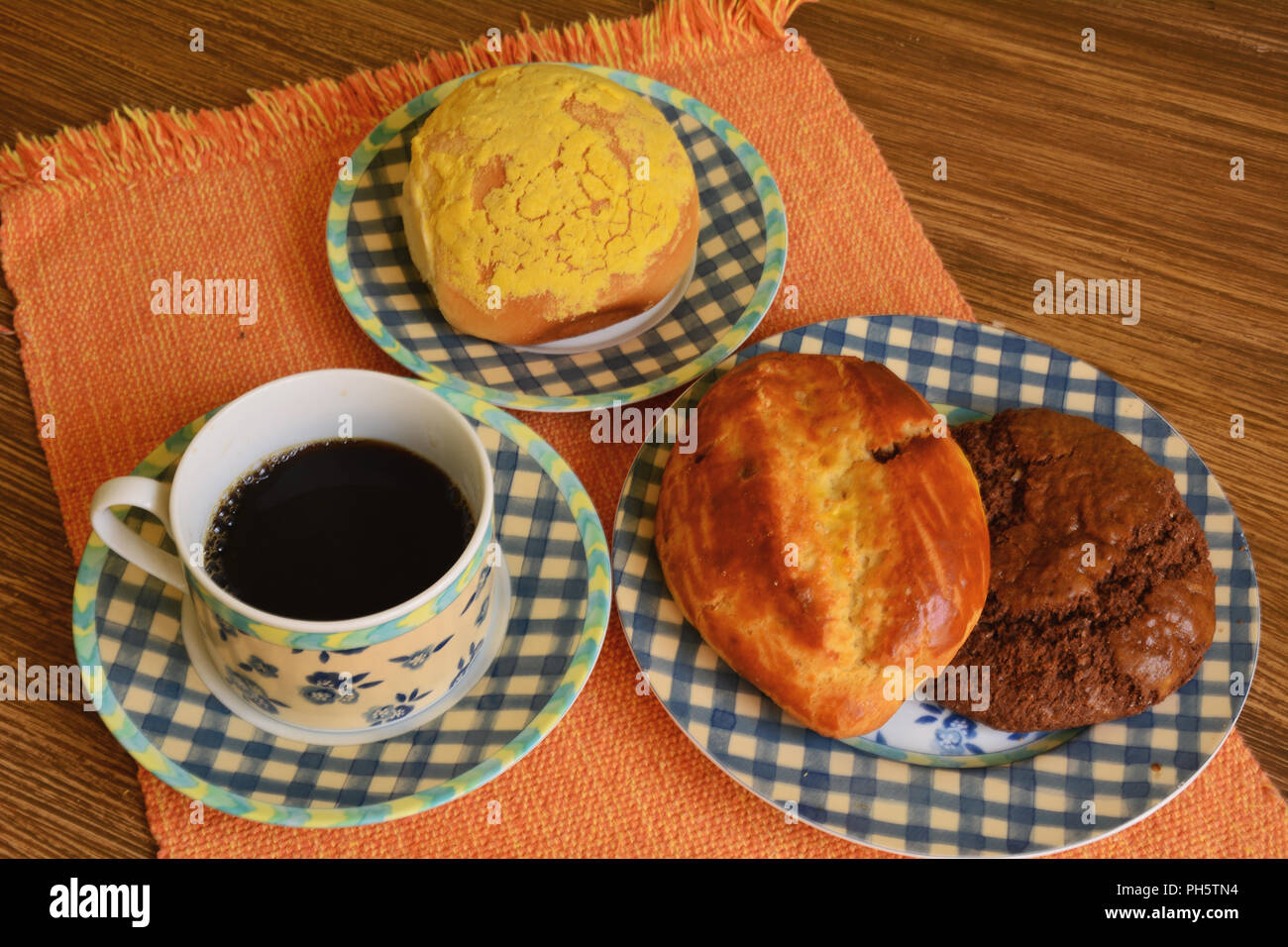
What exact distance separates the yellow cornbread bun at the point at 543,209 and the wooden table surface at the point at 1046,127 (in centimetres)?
35

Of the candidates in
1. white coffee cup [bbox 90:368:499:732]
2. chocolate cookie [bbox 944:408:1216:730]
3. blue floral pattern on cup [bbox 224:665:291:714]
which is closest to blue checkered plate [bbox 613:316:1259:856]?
chocolate cookie [bbox 944:408:1216:730]

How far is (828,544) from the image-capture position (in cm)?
84

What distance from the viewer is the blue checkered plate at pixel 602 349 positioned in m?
1.02

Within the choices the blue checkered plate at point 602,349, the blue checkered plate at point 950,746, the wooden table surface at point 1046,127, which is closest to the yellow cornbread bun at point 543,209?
the blue checkered plate at point 602,349

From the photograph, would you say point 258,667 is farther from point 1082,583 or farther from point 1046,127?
point 1046,127

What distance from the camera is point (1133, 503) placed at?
914 mm

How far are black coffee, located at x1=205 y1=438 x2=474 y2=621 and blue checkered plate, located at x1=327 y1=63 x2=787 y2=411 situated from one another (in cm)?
18

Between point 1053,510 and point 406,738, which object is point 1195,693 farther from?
point 406,738

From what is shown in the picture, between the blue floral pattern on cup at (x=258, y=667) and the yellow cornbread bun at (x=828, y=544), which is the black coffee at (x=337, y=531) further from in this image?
the yellow cornbread bun at (x=828, y=544)

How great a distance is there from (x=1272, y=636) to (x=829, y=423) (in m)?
0.46

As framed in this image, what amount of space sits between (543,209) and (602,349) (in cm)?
15

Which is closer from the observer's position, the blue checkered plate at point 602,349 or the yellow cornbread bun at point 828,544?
the yellow cornbread bun at point 828,544

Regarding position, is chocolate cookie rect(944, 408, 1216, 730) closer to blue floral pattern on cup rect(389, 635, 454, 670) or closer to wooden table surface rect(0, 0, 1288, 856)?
wooden table surface rect(0, 0, 1288, 856)

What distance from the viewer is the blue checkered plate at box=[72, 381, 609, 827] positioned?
29.8 inches
